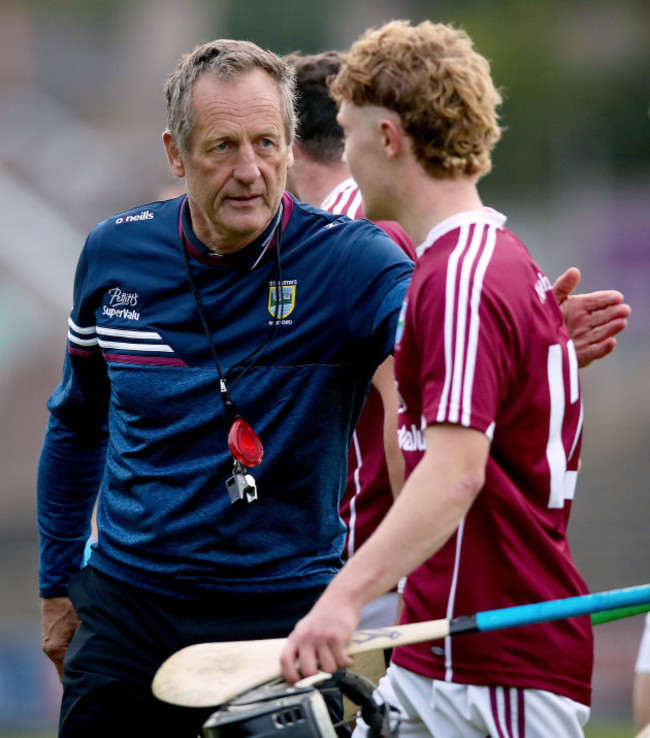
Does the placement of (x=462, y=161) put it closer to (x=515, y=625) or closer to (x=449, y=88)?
(x=449, y=88)

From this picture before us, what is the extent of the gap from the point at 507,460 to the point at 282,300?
0.79 m

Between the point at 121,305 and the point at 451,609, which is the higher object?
the point at 121,305

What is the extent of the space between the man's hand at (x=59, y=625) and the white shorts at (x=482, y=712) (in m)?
1.08

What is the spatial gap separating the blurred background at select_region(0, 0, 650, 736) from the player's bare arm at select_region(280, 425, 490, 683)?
976 cm

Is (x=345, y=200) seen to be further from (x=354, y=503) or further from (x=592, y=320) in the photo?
(x=592, y=320)

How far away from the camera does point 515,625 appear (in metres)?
2.22

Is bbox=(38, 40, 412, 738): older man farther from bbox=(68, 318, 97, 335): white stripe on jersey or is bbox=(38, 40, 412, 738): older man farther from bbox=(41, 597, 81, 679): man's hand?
bbox=(41, 597, 81, 679): man's hand

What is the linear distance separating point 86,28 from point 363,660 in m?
25.5

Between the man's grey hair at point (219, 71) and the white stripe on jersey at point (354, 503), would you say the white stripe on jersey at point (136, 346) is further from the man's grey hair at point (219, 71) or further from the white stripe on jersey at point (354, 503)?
the white stripe on jersey at point (354, 503)

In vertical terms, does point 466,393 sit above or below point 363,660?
above

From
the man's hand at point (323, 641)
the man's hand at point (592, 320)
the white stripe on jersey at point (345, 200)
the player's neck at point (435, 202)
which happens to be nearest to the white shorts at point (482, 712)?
the man's hand at point (323, 641)

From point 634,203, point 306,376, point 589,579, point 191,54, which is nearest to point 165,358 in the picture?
point 306,376

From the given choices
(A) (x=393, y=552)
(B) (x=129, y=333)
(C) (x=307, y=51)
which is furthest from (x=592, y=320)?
(C) (x=307, y=51)

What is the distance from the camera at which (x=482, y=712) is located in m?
2.29
